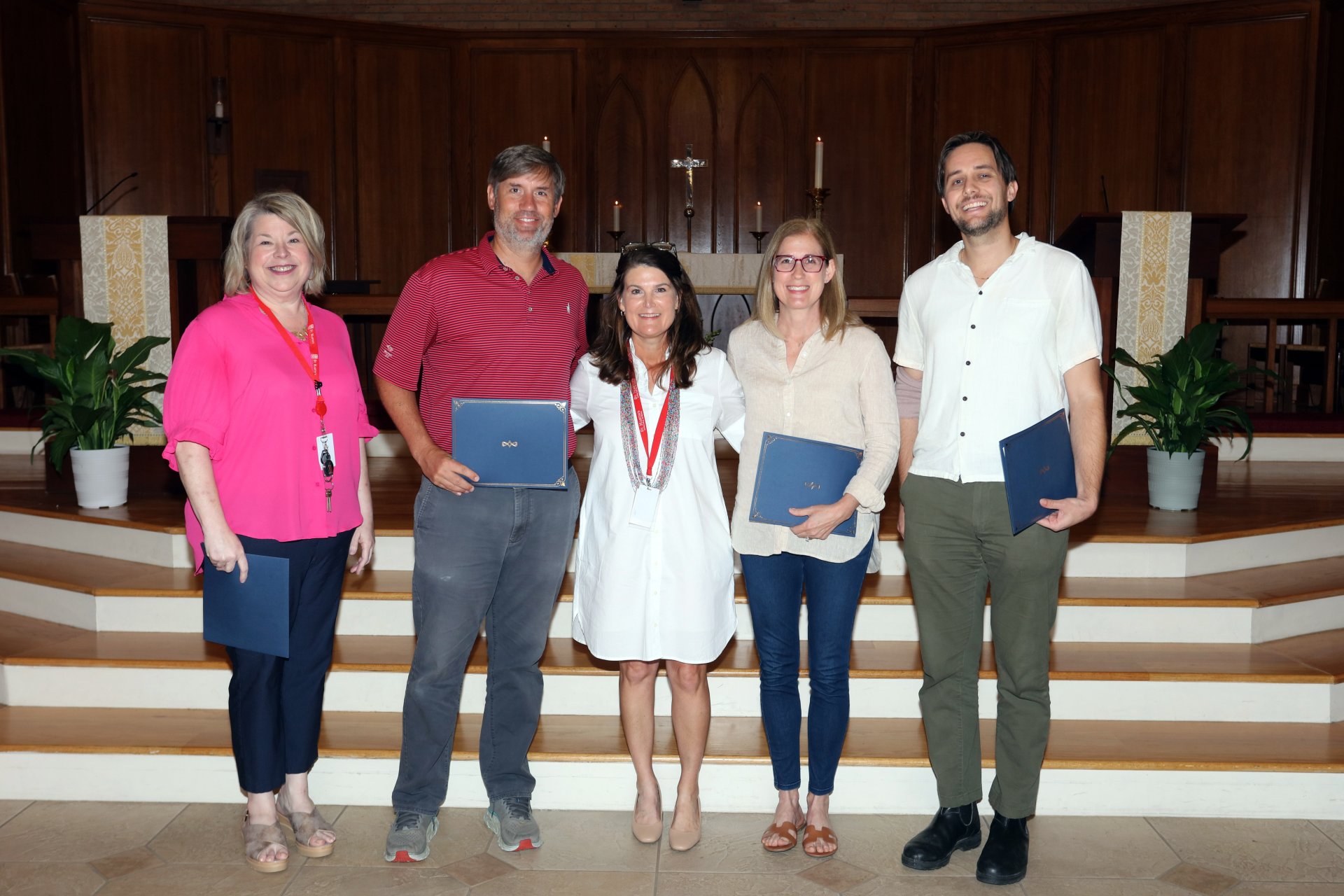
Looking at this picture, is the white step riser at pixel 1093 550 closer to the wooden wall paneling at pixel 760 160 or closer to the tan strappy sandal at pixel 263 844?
the tan strappy sandal at pixel 263 844

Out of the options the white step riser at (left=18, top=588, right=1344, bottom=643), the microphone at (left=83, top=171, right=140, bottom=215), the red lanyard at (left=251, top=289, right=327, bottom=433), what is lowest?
the white step riser at (left=18, top=588, right=1344, bottom=643)

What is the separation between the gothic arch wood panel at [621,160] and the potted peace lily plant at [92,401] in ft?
15.8

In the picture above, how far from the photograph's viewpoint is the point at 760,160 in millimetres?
8836

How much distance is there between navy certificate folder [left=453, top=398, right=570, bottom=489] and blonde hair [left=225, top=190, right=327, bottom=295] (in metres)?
0.48

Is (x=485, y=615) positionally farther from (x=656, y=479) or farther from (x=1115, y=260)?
(x=1115, y=260)

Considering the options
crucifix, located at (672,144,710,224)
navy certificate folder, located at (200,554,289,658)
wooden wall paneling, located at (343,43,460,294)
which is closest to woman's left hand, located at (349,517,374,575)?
navy certificate folder, located at (200,554,289,658)

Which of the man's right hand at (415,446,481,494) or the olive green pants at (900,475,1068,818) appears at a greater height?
the man's right hand at (415,446,481,494)

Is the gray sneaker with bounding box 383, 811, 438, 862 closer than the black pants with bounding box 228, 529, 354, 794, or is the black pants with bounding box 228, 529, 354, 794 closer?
the black pants with bounding box 228, 529, 354, 794

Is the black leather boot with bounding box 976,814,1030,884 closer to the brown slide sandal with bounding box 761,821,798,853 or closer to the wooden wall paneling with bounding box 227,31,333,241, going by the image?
the brown slide sandal with bounding box 761,821,798,853


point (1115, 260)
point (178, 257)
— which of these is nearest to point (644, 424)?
point (1115, 260)

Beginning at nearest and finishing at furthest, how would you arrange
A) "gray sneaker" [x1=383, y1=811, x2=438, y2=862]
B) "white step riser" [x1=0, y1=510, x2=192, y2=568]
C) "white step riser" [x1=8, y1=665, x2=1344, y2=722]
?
"gray sneaker" [x1=383, y1=811, x2=438, y2=862]
"white step riser" [x1=8, y1=665, x2=1344, y2=722]
"white step riser" [x1=0, y1=510, x2=192, y2=568]

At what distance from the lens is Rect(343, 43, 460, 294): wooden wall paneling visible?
28.3 ft

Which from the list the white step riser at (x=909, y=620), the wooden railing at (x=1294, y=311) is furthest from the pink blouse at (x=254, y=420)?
the wooden railing at (x=1294, y=311)

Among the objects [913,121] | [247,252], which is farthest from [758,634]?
[913,121]
